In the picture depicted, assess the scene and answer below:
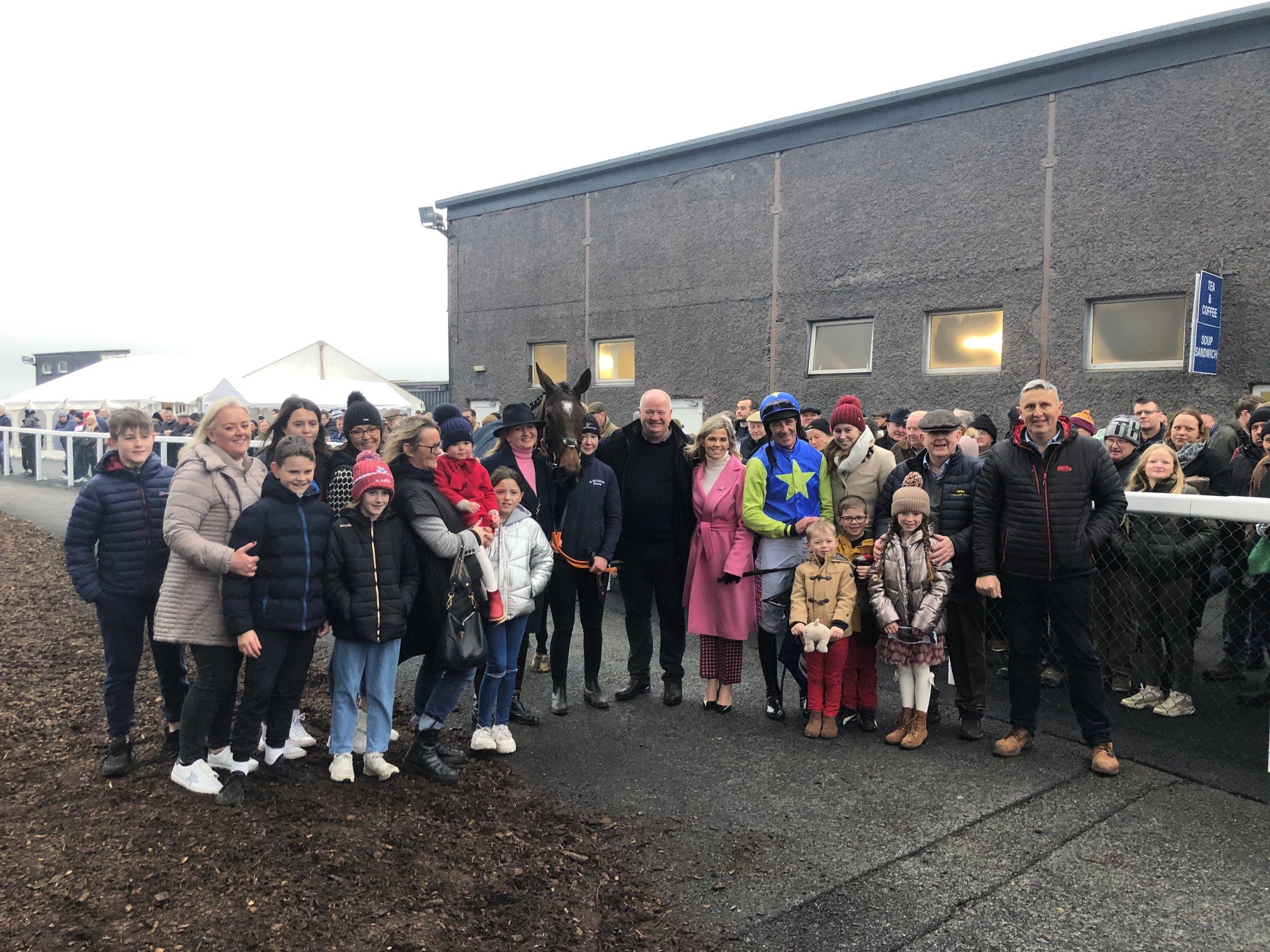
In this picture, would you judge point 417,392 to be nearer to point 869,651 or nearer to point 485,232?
point 485,232

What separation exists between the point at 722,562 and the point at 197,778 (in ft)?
10.8

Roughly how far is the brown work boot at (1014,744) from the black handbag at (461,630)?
2.96 metres

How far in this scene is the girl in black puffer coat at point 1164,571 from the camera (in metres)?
5.44

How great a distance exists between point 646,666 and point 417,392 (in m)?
27.7

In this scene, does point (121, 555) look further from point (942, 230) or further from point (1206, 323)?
point (942, 230)

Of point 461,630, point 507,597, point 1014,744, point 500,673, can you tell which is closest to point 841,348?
point 1014,744

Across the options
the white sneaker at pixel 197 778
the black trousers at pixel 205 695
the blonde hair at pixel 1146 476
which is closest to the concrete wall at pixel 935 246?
the blonde hair at pixel 1146 476

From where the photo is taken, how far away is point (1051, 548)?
476cm

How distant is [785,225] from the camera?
48.0 feet

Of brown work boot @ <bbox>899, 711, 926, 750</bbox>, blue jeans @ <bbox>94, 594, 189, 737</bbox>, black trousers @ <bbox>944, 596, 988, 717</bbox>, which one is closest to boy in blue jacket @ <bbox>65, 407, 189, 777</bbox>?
blue jeans @ <bbox>94, 594, 189, 737</bbox>

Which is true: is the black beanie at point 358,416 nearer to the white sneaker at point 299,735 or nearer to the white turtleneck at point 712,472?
the white sneaker at point 299,735

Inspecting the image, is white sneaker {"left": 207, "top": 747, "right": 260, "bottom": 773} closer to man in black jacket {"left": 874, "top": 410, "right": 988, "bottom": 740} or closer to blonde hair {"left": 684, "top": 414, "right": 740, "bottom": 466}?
blonde hair {"left": 684, "top": 414, "right": 740, "bottom": 466}

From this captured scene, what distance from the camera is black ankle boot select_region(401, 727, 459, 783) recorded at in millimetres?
4512

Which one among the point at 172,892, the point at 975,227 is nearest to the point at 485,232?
the point at 975,227
